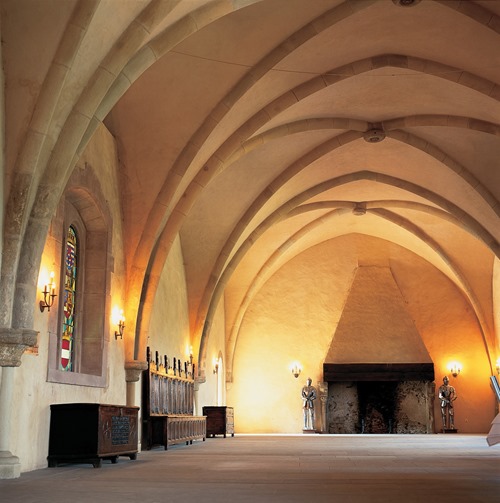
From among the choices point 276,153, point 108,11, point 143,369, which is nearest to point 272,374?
point 276,153

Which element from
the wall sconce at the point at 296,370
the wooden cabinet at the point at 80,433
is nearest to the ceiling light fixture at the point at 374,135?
the wooden cabinet at the point at 80,433

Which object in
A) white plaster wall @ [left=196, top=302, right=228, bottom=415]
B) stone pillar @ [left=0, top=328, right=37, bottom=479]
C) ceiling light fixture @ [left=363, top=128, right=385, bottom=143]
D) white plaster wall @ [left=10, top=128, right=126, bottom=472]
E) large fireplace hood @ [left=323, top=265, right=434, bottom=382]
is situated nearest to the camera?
stone pillar @ [left=0, top=328, right=37, bottom=479]

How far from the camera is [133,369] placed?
1106 cm

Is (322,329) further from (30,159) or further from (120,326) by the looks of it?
(30,159)

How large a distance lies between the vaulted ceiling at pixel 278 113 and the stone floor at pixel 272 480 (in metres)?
3.62

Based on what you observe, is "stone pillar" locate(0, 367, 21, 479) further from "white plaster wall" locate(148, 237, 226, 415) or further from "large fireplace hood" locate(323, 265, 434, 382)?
"large fireplace hood" locate(323, 265, 434, 382)

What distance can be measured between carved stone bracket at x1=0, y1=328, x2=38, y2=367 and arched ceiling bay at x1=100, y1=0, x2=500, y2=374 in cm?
361

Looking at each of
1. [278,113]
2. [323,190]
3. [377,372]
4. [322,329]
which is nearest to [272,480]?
[278,113]

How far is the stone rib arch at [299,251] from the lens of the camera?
1852cm

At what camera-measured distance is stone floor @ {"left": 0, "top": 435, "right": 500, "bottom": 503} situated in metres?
5.10

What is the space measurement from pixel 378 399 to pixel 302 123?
11394 mm

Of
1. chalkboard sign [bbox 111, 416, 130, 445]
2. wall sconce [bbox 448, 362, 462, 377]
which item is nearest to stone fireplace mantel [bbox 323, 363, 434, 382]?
wall sconce [bbox 448, 362, 462, 377]

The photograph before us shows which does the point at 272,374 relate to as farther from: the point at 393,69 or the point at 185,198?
the point at 393,69

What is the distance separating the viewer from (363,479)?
20.7 feet
